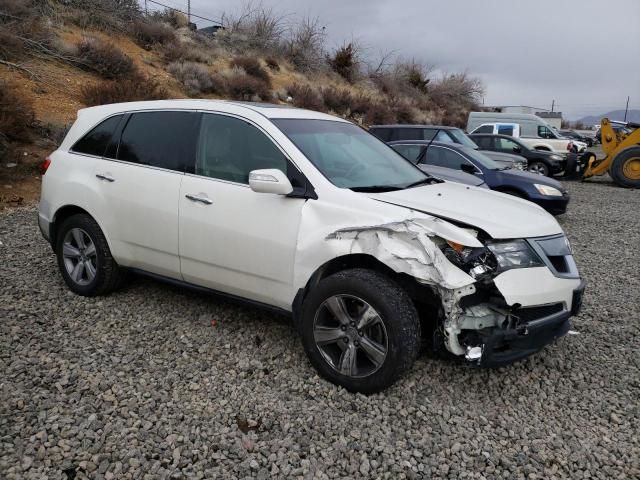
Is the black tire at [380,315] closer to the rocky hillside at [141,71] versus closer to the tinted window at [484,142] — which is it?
the rocky hillside at [141,71]

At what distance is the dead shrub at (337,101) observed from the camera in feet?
75.1

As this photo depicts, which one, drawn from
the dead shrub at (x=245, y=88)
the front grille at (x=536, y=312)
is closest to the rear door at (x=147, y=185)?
the front grille at (x=536, y=312)

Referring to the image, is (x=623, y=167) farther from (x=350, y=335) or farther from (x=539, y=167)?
(x=350, y=335)

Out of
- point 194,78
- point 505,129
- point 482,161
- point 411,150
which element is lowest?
point 482,161

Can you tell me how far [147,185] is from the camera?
3938mm

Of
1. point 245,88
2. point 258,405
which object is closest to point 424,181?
point 258,405

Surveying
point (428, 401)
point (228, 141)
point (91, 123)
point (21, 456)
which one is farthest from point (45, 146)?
point (428, 401)

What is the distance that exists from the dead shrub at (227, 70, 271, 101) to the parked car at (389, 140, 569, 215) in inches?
444

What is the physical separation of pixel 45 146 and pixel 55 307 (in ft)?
22.9

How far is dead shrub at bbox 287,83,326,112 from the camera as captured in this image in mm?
20562

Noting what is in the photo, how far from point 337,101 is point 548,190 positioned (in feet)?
51.0

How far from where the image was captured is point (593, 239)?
799cm

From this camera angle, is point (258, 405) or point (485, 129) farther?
point (485, 129)

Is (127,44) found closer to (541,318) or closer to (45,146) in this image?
(45,146)
